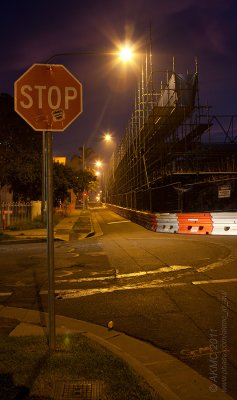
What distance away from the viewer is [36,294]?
8930mm

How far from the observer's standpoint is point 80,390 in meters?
4.26

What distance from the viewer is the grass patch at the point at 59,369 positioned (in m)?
4.17

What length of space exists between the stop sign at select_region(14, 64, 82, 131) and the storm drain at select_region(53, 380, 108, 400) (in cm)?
265

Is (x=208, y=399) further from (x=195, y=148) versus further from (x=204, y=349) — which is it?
(x=195, y=148)

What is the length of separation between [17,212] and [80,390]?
2456cm

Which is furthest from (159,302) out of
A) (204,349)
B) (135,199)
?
(135,199)

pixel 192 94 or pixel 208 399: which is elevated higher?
pixel 192 94

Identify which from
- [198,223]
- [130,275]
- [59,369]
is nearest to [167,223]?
[198,223]

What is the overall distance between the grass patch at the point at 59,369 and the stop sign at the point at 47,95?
7.95ft

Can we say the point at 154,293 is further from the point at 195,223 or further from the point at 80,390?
the point at 195,223

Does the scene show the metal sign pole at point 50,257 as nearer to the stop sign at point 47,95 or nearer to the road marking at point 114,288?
the stop sign at point 47,95

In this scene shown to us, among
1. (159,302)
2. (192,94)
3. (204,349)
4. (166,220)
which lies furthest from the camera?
(192,94)

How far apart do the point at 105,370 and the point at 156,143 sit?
31503 mm

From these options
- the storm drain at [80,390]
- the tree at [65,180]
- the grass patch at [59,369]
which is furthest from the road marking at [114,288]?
the tree at [65,180]
